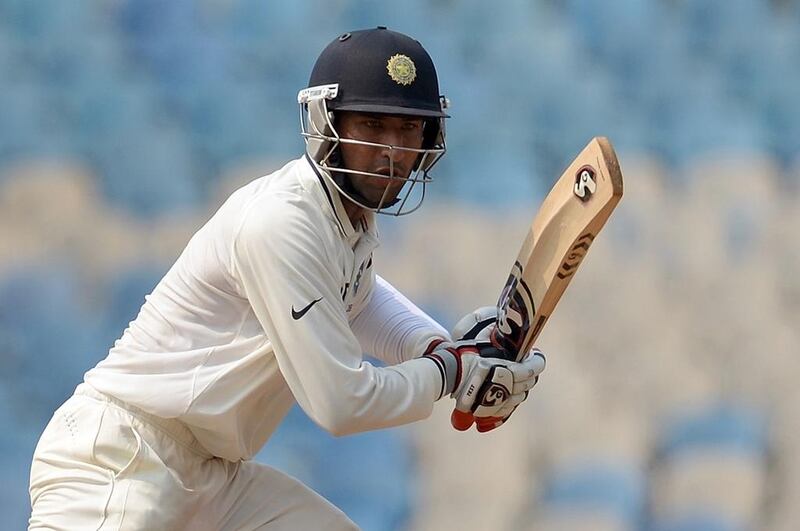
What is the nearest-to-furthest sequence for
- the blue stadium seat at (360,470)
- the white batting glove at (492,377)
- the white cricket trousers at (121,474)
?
1. the white cricket trousers at (121,474)
2. the white batting glove at (492,377)
3. the blue stadium seat at (360,470)

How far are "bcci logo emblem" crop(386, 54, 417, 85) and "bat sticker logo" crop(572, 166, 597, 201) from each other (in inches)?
13.5

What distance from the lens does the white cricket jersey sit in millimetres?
2096

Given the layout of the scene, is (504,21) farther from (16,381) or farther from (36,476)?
(36,476)

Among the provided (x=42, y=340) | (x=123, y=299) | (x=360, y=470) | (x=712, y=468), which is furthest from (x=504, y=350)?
(x=42, y=340)

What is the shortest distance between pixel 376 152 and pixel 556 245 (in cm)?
39

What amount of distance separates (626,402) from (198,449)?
4.40 feet

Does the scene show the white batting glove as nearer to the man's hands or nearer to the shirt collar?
the man's hands

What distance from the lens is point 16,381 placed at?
333cm

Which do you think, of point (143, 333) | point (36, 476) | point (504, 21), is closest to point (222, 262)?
point (143, 333)

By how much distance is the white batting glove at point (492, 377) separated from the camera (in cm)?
233

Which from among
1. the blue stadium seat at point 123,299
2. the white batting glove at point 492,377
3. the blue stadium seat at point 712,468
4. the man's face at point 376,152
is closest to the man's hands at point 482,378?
the white batting glove at point 492,377

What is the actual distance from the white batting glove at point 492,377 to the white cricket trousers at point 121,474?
1.45 ft

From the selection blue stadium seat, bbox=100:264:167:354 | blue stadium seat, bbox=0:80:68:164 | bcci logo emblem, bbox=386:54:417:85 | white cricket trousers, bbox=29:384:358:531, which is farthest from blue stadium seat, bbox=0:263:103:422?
bcci logo emblem, bbox=386:54:417:85

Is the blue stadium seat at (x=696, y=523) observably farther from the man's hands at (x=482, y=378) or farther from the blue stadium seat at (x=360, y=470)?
the man's hands at (x=482, y=378)
